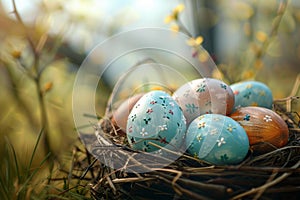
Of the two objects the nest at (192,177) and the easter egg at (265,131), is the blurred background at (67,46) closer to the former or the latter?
the nest at (192,177)

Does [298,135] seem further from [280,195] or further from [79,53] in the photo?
[79,53]

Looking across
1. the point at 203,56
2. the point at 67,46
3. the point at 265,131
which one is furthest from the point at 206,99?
the point at 67,46

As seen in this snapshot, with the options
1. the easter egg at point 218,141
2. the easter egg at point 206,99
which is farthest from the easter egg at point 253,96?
the easter egg at point 218,141

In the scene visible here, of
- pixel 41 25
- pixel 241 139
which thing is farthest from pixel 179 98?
pixel 41 25

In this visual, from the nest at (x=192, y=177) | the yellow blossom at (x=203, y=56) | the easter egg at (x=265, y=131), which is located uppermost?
the yellow blossom at (x=203, y=56)

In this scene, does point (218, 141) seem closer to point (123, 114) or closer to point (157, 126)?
point (157, 126)

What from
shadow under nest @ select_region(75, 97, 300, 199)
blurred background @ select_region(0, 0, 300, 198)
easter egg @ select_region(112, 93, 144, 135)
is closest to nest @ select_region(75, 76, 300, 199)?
shadow under nest @ select_region(75, 97, 300, 199)
